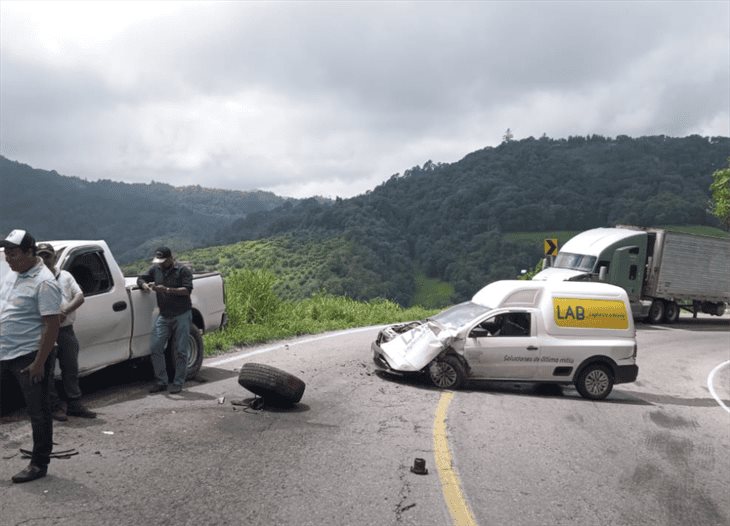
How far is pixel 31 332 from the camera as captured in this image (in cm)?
518

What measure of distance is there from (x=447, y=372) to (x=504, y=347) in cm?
109

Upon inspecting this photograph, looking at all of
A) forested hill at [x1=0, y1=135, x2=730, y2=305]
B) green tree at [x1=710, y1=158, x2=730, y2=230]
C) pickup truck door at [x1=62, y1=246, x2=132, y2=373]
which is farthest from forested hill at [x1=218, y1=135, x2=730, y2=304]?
pickup truck door at [x1=62, y1=246, x2=132, y2=373]

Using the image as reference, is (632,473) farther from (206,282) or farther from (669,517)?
Answer: (206,282)

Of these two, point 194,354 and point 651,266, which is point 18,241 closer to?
point 194,354

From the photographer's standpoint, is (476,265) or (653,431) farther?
(476,265)

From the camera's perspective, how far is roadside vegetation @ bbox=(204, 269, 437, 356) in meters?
13.9

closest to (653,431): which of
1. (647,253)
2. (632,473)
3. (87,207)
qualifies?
(632,473)

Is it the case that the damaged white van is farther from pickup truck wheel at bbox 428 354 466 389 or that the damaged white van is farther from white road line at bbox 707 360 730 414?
white road line at bbox 707 360 730 414

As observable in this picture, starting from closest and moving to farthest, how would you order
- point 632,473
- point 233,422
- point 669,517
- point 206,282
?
point 669,517 < point 632,473 < point 233,422 < point 206,282

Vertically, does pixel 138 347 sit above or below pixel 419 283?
above

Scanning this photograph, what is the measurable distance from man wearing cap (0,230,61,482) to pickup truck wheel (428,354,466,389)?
20.7 feet

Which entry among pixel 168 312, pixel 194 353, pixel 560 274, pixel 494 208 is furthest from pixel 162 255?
pixel 494 208

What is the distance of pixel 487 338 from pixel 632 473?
13.5 ft

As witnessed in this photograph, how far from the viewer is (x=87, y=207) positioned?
177875mm
